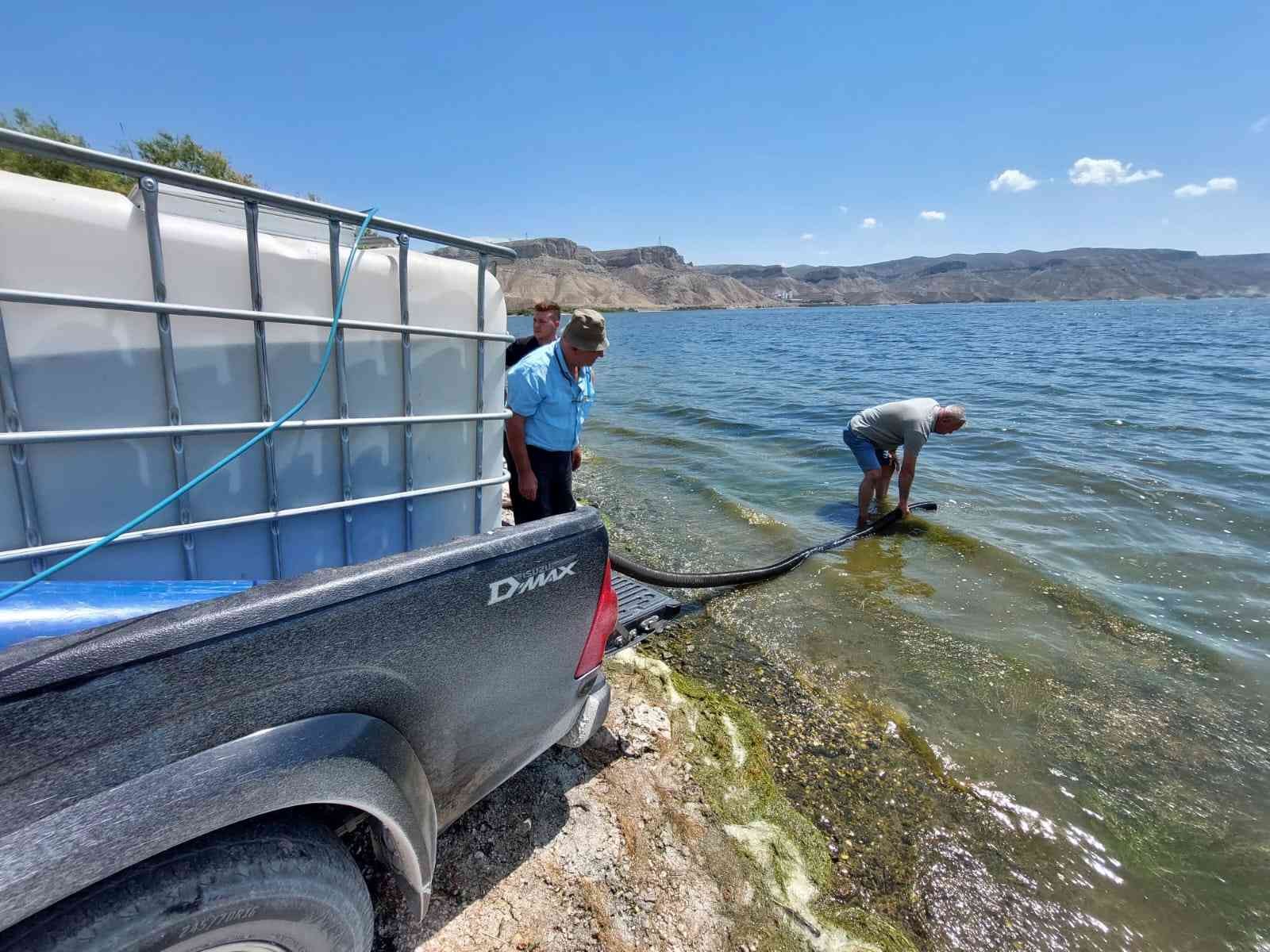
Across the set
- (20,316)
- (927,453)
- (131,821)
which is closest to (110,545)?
(20,316)

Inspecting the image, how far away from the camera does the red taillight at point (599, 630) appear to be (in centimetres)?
224

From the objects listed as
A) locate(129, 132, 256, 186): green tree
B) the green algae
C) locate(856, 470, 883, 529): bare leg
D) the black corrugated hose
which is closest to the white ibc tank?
the green algae

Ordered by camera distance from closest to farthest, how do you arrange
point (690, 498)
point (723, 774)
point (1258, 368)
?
point (723, 774), point (690, 498), point (1258, 368)

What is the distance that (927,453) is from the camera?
11531 millimetres

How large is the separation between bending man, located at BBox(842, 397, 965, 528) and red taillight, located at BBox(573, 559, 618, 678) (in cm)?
599

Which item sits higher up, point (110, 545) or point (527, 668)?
point (110, 545)

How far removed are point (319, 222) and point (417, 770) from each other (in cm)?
215

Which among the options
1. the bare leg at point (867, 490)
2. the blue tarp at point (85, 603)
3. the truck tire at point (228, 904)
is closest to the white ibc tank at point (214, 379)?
the blue tarp at point (85, 603)

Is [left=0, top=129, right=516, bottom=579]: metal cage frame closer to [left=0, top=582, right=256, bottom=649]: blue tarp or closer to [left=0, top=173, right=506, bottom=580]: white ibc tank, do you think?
[left=0, top=173, right=506, bottom=580]: white ibc tank

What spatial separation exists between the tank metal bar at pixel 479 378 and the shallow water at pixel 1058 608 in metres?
2.76

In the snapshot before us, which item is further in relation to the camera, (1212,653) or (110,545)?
(1212,653)

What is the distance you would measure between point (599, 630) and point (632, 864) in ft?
3.39

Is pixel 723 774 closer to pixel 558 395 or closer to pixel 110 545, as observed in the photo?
pixel 558 395

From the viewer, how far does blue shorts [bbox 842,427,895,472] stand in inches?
316
